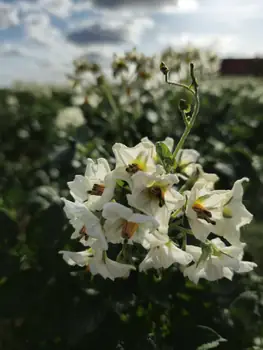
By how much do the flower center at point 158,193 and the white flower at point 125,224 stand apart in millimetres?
52

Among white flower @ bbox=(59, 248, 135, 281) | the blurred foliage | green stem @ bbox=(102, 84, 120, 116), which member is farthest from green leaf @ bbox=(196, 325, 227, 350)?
green stem @ bbox=(102, 84, 120, 116)

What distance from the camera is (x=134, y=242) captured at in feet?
4.05

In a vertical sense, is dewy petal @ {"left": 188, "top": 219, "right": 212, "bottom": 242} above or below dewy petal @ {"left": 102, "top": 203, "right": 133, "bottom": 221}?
below

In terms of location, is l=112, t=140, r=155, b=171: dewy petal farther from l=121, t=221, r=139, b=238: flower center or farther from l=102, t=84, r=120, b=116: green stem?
l=102, t=84, r=120, b=116: green stem

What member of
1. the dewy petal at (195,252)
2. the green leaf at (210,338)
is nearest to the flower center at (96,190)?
the dewy petal at (195,252)

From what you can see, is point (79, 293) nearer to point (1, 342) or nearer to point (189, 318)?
point (189, 318)

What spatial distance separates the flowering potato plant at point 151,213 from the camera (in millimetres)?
1145

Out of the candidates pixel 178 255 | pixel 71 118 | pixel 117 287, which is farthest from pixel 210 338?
pixel 71 118

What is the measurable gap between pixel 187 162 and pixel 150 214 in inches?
15.3

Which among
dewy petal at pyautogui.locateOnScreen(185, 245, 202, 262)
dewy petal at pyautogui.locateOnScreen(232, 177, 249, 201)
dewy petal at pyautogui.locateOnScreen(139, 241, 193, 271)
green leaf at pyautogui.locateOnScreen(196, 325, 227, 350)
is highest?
dewy petal at pyautogui.locateOnScreen(232, 177, 249, 201)

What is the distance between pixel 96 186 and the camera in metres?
1.23

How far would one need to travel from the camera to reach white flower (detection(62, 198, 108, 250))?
3.76ft

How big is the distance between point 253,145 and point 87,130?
1121 millimetres

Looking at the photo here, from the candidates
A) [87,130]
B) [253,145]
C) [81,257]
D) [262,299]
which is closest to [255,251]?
[253,145]
